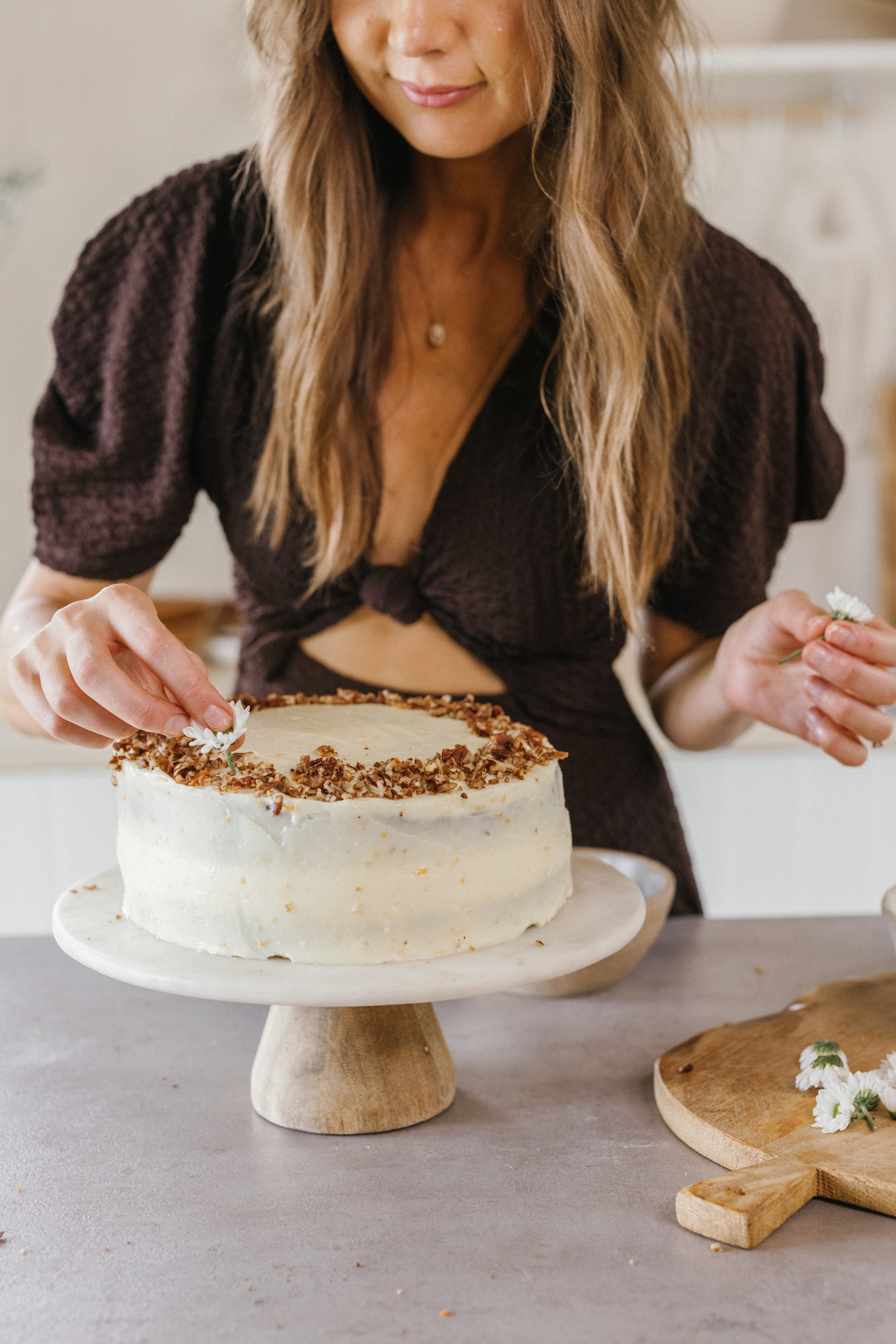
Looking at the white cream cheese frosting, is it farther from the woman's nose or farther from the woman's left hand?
the woman's nose

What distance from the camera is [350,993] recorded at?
2.36 ft

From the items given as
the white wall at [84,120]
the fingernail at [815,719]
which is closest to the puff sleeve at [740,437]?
the fingernail at [815,719]

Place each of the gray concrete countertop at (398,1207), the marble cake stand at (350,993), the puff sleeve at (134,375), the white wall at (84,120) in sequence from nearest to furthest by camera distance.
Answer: the gray concrete countertop at (398,1207) < the marble cake stand at (350,993) < the puff sleeve at (134,375) < the white wall at (84,120)

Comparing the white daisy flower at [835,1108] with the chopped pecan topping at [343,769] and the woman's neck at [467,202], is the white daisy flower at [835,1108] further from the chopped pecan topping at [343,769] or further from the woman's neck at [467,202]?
the woman's neck at [467,202]

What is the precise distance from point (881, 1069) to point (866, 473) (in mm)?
1902

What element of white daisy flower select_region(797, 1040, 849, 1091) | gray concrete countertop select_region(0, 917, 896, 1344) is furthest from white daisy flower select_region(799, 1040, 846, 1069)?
gray concrete countertop select_region(0, 917, 896, 1344)

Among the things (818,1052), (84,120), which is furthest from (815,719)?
(84,120)

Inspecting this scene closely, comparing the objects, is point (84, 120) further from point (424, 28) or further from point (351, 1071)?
point (351, 1071)

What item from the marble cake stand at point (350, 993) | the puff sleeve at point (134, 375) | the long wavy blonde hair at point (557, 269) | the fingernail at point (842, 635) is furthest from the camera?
the puff sleeve at point (134, 375)

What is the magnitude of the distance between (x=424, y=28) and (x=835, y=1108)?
2.67 ft

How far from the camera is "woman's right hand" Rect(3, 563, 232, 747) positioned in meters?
0.78

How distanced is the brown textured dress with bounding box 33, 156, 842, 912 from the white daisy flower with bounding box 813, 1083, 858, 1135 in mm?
543

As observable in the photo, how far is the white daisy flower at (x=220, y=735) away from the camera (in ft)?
2.56

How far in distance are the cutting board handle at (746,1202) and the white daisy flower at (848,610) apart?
0.39 metres
